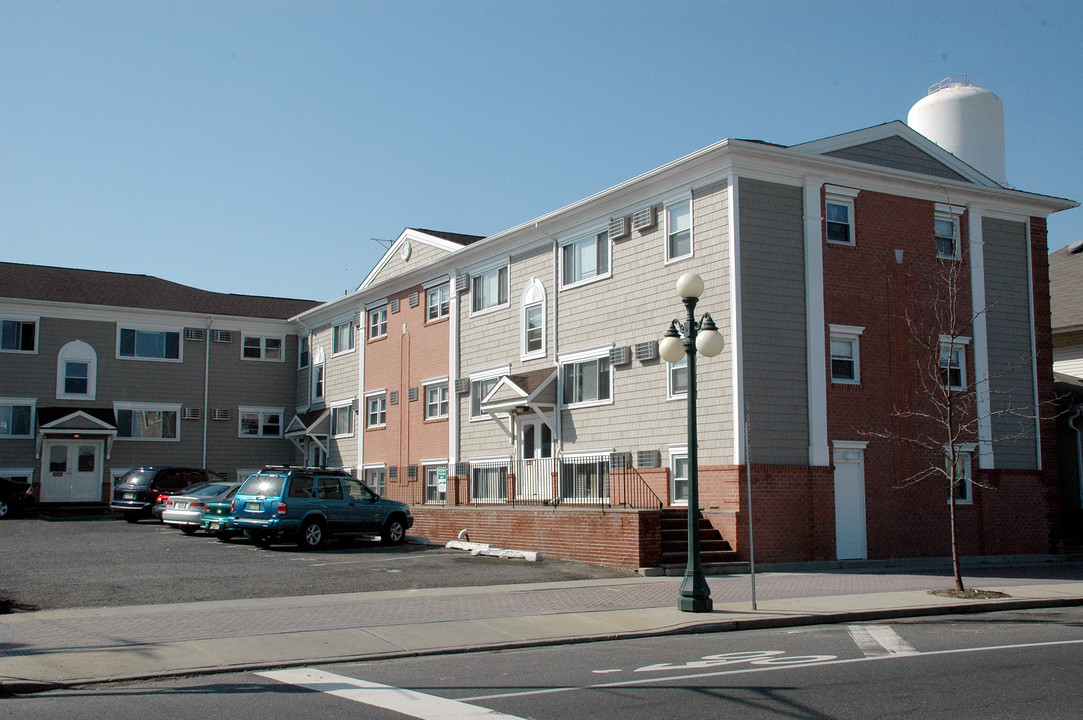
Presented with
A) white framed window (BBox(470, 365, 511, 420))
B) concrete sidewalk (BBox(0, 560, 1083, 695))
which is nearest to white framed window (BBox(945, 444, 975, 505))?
concrete sidewalk (BBox(0, 560, 1083, 695))

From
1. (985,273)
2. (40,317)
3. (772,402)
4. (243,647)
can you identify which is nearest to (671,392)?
(772,402)

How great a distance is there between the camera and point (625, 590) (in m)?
17.1

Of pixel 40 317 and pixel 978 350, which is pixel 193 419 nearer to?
pixel 40 317

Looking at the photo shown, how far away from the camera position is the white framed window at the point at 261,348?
42969 millimetres

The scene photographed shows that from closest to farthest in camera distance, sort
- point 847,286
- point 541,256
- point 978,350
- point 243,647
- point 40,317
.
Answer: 1. point 243,647
2. point 847,286
3. point 978,350
4. point 541,256
5. point 40,317

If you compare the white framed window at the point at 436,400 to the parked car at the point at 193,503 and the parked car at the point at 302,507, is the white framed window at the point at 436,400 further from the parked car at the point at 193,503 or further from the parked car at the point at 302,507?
the parked car at the point at 302,507

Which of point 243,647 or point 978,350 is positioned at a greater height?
point 978,350

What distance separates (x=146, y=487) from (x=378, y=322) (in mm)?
10503

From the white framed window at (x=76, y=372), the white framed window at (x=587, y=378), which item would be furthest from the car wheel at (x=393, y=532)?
the white framed window at (x=76, y=372)

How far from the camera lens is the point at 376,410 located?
3725 centimetres

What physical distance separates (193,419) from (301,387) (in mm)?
4639

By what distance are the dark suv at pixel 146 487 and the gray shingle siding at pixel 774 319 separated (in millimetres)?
17314

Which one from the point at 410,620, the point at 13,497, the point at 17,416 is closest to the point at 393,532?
the point at 410,620

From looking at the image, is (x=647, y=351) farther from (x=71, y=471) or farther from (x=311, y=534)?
(x=71, y=471)
